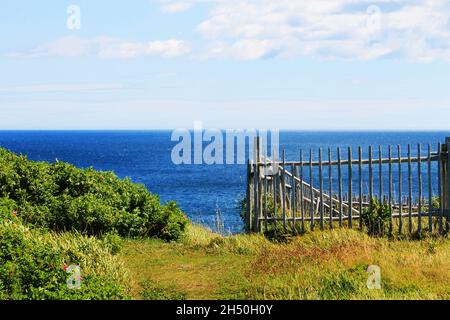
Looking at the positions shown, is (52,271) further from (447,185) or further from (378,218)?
(447,185)

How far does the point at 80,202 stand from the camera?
483 inches

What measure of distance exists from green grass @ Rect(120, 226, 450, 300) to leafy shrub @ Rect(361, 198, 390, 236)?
54cm

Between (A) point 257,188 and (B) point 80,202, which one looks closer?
(B) point 80,202

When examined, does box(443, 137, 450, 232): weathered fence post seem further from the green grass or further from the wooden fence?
the green grass

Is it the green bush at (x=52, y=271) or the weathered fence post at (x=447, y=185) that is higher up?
the weathered fence post at (x=447, y=185)

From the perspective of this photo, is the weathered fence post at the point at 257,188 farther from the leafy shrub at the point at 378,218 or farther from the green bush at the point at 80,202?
the leafy shrub at the point at 378,218

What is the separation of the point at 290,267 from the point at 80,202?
4.81 metres

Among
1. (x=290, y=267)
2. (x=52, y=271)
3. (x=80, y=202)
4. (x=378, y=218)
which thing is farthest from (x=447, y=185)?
(x=52, y=271)

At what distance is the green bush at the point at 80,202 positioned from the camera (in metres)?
12.2

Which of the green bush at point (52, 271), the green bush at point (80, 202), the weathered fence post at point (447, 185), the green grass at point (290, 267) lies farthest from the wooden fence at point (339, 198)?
the green bush at point (52, 271)

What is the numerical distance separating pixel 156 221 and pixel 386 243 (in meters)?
4.85

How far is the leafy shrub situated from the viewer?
13.0 metres

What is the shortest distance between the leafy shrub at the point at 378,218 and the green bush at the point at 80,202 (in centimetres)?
406
